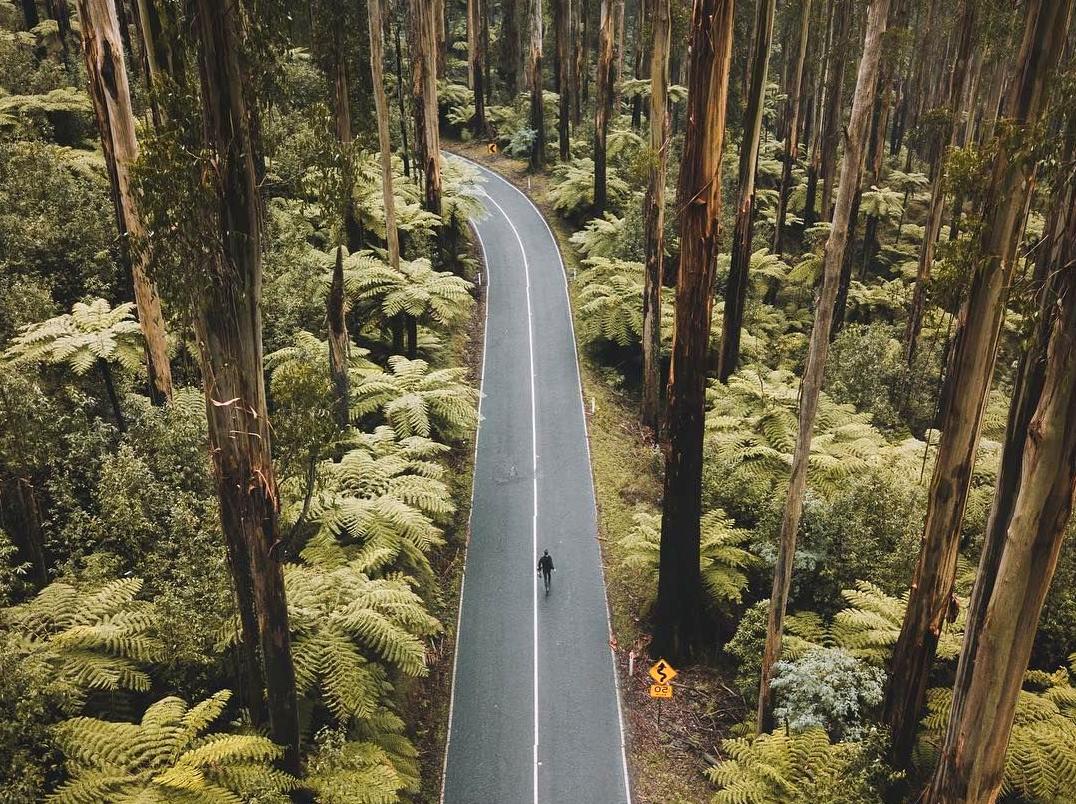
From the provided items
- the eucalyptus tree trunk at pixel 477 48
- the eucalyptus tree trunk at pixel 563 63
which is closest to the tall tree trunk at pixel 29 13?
the eucalyptus tree trunk at pixel 563 63

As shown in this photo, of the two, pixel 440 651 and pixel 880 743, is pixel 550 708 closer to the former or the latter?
pixel 440 651

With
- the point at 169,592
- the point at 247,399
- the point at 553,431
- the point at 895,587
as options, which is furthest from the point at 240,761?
the point at 553,431

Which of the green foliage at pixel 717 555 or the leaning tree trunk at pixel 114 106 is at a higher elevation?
the leaning tree trunk at pixel 114 106

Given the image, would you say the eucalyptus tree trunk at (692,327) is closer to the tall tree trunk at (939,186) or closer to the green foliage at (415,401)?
the green foliage at (415,401)

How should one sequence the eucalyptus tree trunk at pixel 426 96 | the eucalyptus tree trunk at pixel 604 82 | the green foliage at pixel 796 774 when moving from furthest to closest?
the eucalyptus tree trunk at pixel 604 82, the eucalyptus tree trunk at pixel 426 96, the green foliage at pixel 796 774

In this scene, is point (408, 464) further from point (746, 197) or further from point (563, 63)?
point (563, 63)

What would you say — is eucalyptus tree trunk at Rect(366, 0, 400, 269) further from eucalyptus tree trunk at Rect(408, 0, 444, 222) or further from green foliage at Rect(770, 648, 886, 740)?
green foliage at Rect(770, 648, 886, 740)
